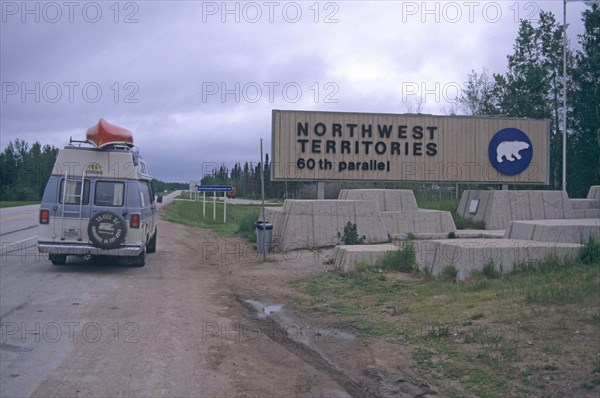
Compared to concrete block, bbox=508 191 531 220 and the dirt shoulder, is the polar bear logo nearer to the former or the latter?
concrete block, bbox=508 191 531 220

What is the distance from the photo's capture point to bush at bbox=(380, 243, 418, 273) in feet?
48.3

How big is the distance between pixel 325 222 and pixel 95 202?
735cm

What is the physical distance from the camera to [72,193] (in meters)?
15.4

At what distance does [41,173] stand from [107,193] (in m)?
58.8

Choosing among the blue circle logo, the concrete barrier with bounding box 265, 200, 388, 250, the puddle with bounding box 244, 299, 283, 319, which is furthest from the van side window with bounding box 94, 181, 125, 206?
the blue circle logo

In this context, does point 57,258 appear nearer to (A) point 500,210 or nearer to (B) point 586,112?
(A) point 500,210

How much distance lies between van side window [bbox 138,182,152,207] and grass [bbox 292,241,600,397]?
204 inches

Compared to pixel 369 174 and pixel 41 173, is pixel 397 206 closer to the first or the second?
pixel 369 174

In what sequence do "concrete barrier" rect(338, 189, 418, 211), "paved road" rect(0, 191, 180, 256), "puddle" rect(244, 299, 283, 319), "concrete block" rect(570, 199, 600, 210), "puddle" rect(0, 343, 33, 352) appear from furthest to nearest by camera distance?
"concrete block" rect(570, 199, 600, 210) → "concrete barrier" rect(338, 189, 418, 211) → "paved road" rect(0, 191, 180, 256) → "puddle" rect(244, 299, 283, 319) → "puddle" rect(0, 343, 33, 352)

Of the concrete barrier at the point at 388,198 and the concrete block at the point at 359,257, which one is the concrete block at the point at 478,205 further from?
the concrete block at the point at 359,257

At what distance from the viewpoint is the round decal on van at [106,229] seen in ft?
49.0

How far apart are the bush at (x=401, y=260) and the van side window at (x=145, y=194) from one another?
621 centimetres

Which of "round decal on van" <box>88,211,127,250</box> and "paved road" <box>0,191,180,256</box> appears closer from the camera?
"round decal on van" <box>88,211,127,250</box>

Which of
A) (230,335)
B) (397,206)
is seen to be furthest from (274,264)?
(230,335)
